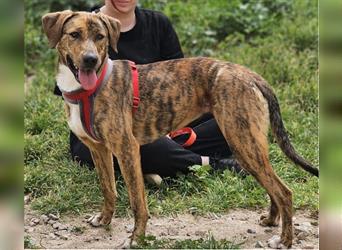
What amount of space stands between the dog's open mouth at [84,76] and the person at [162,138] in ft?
4.12

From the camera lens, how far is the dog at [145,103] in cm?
378

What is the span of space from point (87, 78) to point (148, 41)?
1.74m

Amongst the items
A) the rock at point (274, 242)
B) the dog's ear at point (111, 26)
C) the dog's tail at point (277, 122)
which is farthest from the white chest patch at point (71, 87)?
the rock at point (274, 242)

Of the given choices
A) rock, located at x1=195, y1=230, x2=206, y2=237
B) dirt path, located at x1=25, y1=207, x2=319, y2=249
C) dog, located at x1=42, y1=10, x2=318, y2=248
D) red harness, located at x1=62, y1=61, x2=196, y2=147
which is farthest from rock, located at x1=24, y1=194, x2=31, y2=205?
rock, located at x1=195, y1=230, x2=206, y2=237

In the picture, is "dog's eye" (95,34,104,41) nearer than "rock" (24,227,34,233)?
Yes

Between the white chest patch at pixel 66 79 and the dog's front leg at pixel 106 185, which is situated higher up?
the white chest patch at pixel 66 79

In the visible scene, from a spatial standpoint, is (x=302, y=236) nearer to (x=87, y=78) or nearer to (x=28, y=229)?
(x=87, y=78)

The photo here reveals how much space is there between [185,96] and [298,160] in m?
0.88

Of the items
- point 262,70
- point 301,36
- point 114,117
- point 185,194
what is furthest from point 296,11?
point 114,117

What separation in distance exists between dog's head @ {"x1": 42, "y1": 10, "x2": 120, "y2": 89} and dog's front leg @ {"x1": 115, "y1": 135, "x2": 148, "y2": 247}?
1.53ft

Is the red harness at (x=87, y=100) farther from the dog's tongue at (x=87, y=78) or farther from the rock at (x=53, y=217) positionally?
the rock at (x=53, y=217)

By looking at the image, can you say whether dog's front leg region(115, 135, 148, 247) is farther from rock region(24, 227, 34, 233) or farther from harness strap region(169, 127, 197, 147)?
harness strap region(169, 127, 197, 147)

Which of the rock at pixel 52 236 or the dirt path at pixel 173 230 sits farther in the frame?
the rock at pixel 52 236

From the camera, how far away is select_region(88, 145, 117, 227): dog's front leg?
431 cm
